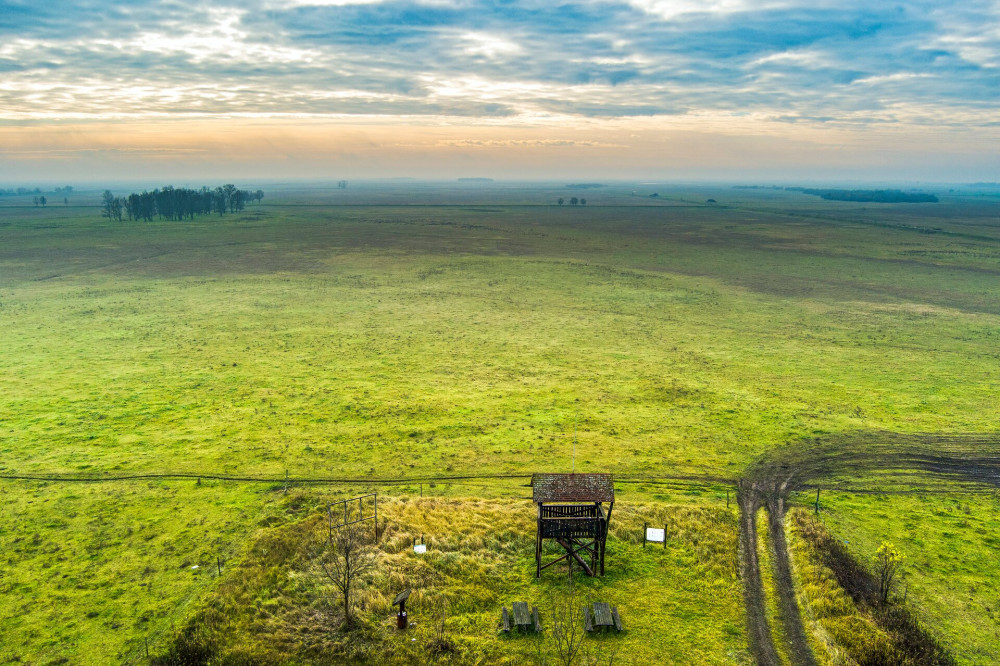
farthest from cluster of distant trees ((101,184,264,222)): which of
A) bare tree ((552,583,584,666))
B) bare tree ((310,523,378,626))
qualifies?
bare tree ((552,583,584,666))

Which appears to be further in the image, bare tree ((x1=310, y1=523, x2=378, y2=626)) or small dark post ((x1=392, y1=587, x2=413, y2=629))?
bare tree ((x1=310, y1=523, x2=378, y2=626))

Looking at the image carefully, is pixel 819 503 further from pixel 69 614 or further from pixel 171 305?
pixel 171 305

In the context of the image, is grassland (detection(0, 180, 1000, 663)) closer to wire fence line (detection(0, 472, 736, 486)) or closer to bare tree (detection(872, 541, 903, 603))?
wire fence line (detection(0, 472, 736, 486))

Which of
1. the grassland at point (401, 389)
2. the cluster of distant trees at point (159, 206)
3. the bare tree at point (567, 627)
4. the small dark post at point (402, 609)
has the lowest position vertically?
the bare tree at point (567, 627)

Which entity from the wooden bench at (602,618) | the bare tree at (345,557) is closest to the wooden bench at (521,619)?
the wooden bench at (602,618)

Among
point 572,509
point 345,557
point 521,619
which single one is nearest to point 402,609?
point 345,557

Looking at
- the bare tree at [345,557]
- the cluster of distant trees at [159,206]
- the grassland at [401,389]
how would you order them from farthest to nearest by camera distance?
the cluster of distant trees at [159,206], the grassland at [401,389], the bare tree at [345,557]

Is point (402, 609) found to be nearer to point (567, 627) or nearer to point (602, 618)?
point (567, 627)

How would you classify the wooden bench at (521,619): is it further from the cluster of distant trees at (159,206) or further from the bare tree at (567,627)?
the cluster of distant trees at (159,206)
